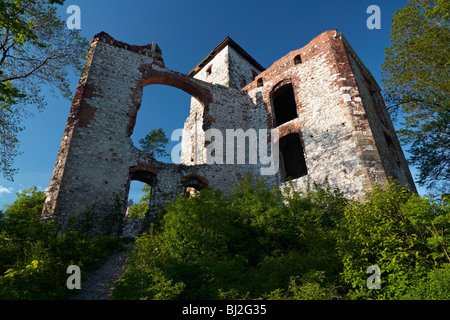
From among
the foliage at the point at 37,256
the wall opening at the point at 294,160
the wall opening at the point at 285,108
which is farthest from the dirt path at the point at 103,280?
the wall opening at the point at 285,108

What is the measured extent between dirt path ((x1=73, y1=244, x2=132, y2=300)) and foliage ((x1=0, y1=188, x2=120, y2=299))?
21 centimetres

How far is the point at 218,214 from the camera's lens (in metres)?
6.17

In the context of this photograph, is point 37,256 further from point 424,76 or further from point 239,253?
point 424,76

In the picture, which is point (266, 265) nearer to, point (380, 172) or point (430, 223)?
point (430, 223)

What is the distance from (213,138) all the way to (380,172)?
689cm

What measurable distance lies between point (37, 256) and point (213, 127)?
8.67m

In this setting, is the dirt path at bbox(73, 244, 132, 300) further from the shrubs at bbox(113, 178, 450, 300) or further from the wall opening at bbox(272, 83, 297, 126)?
the wall opening at bbox(272, 83, 297, 126)

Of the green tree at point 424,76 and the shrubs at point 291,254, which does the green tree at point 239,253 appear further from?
the green tree at point 424,76

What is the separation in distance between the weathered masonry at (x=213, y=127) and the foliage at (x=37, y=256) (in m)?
1.17

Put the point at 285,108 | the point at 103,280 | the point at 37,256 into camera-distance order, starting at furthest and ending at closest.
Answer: the point at 285,108 < the point at 103,280 < the point at 37,256

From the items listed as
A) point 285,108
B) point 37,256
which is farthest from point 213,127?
point 37,256

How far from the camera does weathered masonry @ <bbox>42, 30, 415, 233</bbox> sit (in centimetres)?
861

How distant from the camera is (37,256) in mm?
5355
